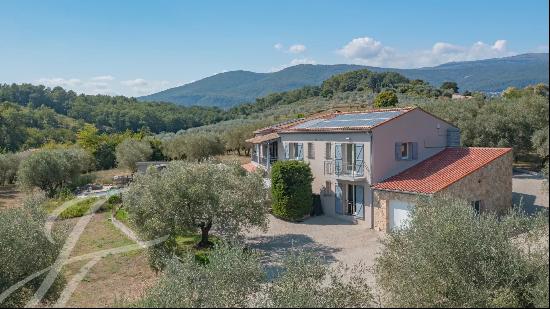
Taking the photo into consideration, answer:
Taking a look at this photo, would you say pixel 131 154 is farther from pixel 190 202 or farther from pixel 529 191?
pixel 529 191

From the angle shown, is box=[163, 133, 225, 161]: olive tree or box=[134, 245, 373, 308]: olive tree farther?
box=[163, 133, 225, 161]: olive tree

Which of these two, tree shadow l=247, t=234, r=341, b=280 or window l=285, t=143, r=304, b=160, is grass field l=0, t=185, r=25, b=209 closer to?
window l=285, t=143, r=304, b=160

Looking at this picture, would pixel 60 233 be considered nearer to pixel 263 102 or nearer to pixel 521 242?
pixel 521 242

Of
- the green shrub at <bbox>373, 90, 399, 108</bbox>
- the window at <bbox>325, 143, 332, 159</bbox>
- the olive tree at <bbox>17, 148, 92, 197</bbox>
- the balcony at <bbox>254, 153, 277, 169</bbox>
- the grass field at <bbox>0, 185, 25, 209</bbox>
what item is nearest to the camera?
the window at <bbox>325, 143, 332, 159</bbox>

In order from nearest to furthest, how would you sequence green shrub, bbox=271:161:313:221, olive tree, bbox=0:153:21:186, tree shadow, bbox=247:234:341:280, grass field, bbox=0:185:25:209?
tree shadow, bbox=247:234:341:280
green shrub, bbox=271:161:313:221
grass field, bbox=0:185:25:209
olive tree, bbox=0:153:21:186

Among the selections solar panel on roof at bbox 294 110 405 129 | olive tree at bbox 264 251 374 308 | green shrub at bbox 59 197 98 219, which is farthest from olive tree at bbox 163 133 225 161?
olive tree at bbox 264 251 374 308

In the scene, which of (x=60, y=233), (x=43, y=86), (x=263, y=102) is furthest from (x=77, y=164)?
(x=43, y=86)
